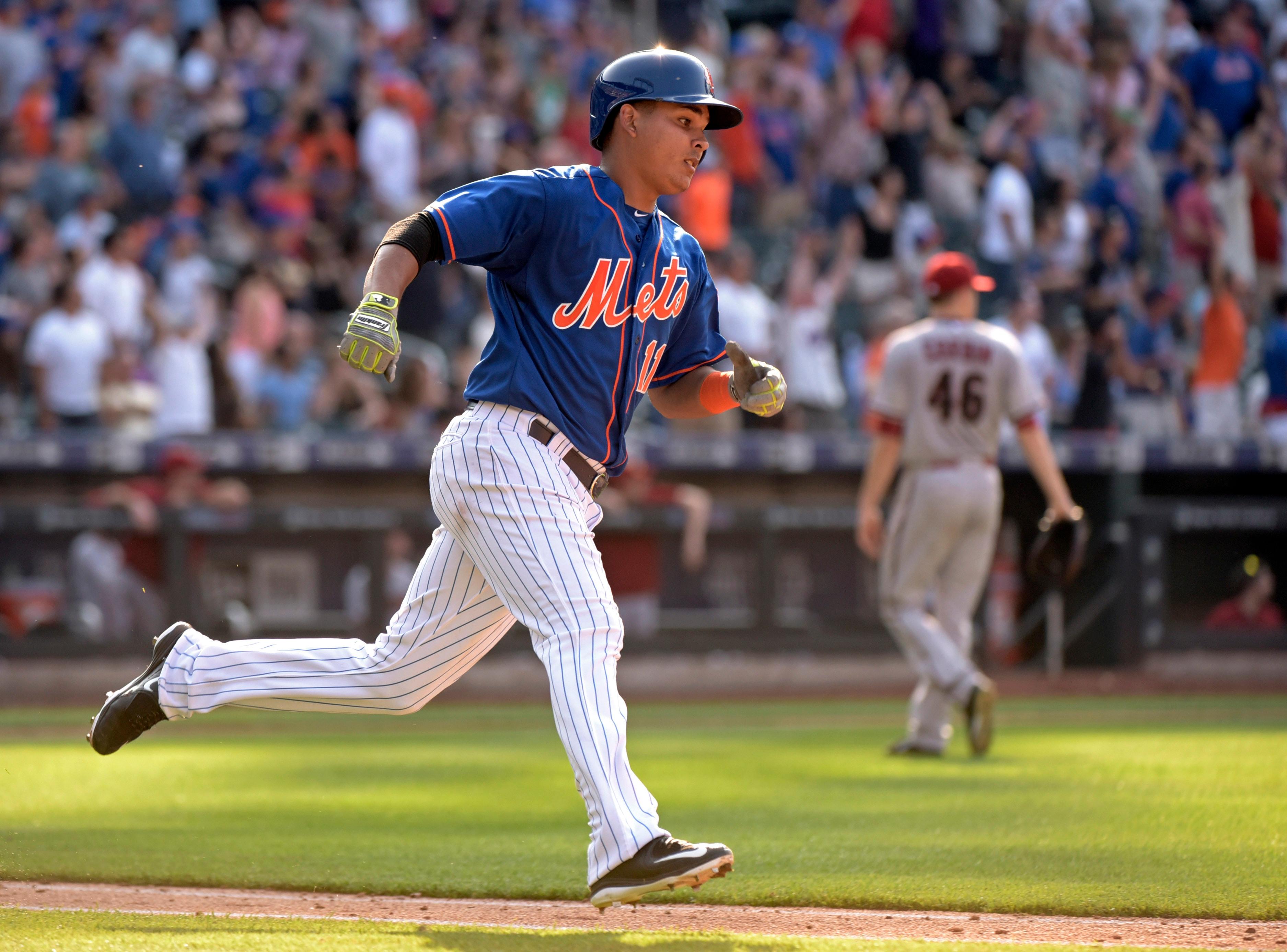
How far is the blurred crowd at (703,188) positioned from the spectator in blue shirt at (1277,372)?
2cm

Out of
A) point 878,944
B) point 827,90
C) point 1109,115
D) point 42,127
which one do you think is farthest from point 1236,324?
point 878,944

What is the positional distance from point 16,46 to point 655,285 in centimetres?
1140

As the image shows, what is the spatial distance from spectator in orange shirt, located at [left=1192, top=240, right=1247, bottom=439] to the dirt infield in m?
10.1

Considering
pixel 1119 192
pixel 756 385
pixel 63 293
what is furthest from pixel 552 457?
pixel 1119 192

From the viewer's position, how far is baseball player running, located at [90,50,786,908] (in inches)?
137

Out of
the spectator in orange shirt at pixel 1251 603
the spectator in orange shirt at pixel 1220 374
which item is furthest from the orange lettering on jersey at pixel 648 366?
the spectator in orange shirt at pixel 1220 374

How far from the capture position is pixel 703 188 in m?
13.3

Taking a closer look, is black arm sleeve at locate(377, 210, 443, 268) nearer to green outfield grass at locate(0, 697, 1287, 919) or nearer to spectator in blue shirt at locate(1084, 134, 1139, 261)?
green outfield grass at locate(0, 697, 1287, 919)

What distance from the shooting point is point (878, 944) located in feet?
11.0

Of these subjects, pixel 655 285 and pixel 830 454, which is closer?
pixel 655 285

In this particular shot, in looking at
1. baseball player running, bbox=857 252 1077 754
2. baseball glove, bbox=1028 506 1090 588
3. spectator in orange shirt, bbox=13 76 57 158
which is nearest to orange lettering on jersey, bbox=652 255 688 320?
baseball player running, bbox=857 252 1077 754

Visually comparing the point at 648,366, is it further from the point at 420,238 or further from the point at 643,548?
the point at 643,548

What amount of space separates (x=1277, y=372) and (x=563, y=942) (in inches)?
419

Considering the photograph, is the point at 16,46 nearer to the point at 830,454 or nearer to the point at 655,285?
the point at 830,454
